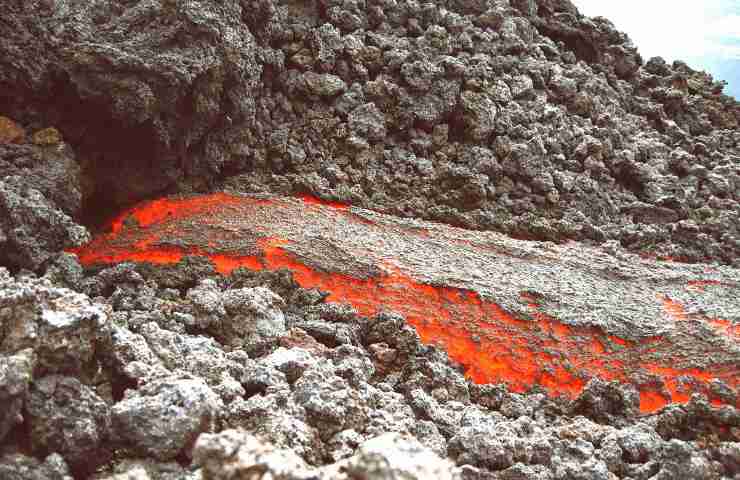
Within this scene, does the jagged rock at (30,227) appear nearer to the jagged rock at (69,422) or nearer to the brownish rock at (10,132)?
A: the brownish rock at (10,132)

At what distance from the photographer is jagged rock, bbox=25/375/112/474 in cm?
327

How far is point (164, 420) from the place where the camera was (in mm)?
3406

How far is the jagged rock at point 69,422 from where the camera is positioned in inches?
129

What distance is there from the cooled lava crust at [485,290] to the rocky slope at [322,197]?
0.22 meters

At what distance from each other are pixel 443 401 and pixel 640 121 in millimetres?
8009

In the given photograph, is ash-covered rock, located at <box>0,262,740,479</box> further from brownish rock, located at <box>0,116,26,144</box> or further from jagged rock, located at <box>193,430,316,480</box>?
brownish rock, located at <box>0,116,26,144</box>

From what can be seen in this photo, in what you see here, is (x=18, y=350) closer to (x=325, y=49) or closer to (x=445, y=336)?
(x=445, y=336)

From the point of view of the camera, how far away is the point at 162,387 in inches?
142

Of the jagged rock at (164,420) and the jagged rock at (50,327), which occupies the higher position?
the jagged rock at (50,327)

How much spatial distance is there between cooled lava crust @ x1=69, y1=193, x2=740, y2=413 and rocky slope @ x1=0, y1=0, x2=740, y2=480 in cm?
22

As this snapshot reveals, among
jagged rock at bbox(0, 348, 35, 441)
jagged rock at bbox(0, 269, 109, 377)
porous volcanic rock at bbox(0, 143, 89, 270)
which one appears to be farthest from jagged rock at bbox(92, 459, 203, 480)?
porous volcanic rock at bbox(0, 143, 89, 270)

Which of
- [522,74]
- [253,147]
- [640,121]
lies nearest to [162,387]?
[253,147]

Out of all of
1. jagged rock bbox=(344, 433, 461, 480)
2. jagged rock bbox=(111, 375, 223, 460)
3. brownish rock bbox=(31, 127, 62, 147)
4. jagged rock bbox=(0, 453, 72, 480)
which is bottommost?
jagged rock bbox=(0, 453, 72, 480)

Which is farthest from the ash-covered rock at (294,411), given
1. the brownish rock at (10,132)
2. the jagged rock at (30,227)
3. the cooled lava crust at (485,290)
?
the brownish rock at (10,132)
